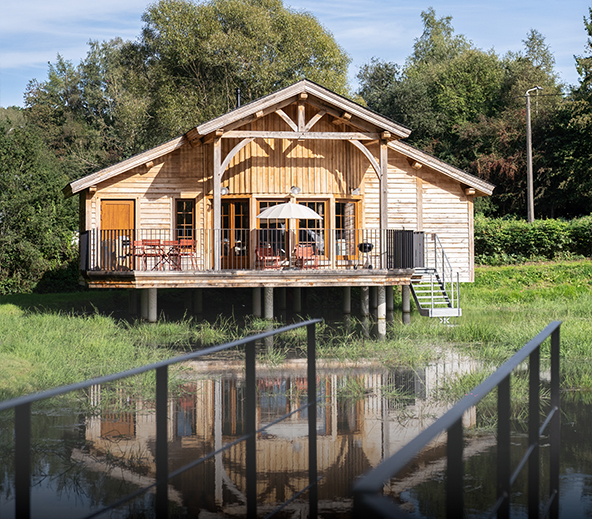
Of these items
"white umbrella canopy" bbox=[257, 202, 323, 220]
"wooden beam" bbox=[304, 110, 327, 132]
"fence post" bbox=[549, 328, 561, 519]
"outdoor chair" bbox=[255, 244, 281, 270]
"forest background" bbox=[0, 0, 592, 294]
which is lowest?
"fence post" bbox=[549, 328, 561, 519]

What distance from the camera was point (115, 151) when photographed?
43.0 metres

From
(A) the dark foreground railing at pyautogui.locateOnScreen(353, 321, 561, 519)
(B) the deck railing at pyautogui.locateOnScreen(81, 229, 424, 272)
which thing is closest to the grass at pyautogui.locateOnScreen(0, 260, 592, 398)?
(B) the deck railing at pyautogui.locateOnScreen(81, 229, 424, 272)

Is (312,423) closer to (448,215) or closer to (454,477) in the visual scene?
(454,477)

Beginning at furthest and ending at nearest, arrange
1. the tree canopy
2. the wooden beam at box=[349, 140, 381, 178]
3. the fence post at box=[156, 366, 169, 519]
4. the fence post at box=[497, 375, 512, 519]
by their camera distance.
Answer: the tree canopy → the wooden beam at box=[349, 140, 381, 178] → the fence post at box=[156, 366, 169, 519] → the fence post at box=[497, 375, 512, 519]

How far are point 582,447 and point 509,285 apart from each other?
19883mm

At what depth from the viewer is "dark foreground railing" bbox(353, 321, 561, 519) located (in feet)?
5.00

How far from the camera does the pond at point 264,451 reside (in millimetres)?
5961

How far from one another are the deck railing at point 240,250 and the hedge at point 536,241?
37.2 feet

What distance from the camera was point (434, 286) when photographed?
20.8 meters

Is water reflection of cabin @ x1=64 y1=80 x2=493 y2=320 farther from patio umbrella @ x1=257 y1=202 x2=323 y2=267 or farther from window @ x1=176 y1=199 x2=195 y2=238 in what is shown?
patio umbrella @ x1=257 y1=202 x2=323 y2=267

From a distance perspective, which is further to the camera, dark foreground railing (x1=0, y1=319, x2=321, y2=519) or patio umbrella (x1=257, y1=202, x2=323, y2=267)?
patio umbrella (x1=257, y1=202, x2=323, y2=267)

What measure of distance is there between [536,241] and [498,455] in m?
29.0

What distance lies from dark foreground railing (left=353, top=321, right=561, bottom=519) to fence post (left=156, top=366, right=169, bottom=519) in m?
0.96

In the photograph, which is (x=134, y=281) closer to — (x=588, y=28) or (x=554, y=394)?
(x=554, y=394)
